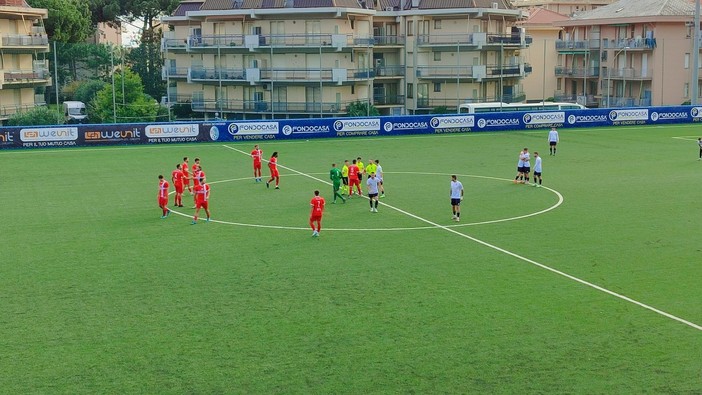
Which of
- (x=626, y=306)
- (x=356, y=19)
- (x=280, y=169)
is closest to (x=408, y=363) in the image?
(x=626, y=306)

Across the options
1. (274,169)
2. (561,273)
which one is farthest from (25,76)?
(561,273)

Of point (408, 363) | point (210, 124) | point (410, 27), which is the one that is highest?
point (410, 27)

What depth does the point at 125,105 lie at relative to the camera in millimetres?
71438

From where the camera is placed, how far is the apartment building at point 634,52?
89.0m

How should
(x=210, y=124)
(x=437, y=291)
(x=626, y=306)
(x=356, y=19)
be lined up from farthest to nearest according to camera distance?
(x=356, y=19), (x=210, y=124), (x=437, y=291), (x=626, y=306)

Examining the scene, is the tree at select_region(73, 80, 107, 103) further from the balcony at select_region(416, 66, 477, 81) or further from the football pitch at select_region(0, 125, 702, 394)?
the football pitch at select_region(0, 125, 702, 394)

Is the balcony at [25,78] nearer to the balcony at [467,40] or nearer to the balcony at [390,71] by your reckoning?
the balcony at [390,71]

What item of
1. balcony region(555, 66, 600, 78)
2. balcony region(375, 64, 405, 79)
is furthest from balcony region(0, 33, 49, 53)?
balcony region(555, 66, 600, 78)

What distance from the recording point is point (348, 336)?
19.2 meters

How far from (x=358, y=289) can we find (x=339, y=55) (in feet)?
189

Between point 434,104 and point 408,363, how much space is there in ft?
223

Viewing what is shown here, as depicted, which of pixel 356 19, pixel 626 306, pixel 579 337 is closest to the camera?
pixel 579 337

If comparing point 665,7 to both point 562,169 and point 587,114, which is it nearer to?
point 587,114

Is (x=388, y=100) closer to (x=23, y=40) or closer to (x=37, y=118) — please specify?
(x=23, y=40)
